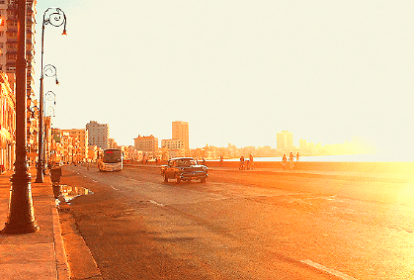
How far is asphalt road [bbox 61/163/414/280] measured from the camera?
18.4ft

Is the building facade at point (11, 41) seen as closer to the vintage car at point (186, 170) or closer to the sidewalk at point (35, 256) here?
the vintage car at point (186, 170)

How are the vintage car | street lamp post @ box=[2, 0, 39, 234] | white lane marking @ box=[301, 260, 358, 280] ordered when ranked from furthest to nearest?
the vintage car
street lamp post @ box=[2, 0, 39, 234]
white lane marking @ box=[301, 260, 358, 280]

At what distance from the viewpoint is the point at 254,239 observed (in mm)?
7645

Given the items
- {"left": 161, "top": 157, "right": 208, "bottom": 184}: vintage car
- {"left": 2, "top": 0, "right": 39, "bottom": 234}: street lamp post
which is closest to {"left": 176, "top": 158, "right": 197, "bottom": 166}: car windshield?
{"left": 161, "top": 157, "right": 208, "bottom": 184}: vintage car

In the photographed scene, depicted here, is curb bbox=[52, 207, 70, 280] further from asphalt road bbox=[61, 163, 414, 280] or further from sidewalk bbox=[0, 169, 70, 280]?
asphalt road bbox=[61, 163, 414, 280]

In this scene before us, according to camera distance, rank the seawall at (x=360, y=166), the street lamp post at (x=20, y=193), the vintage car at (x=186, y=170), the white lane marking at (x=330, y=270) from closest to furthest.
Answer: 1. the white lane marking at (x=330, y=270)
2. the street lamp post at (x=20, y=193)
3. the vintage car at (x=186, y=170)
4. the seawall at (x=360, y=166)

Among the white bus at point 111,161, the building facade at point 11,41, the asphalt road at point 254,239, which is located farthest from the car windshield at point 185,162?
the building facade at point 11,41

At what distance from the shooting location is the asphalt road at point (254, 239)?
560 cm

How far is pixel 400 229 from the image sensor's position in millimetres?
8289

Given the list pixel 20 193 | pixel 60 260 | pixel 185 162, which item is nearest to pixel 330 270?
pixel 60 260

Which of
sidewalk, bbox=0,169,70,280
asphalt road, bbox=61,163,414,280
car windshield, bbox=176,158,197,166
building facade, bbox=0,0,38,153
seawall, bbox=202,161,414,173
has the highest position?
building facade, bbox=0,0,38,153

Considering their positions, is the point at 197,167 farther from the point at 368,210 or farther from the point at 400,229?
the point at 400,229

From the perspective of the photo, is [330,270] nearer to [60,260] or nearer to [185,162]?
[60,260]

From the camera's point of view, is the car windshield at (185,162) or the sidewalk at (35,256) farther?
the car windshield at (185,162)
